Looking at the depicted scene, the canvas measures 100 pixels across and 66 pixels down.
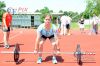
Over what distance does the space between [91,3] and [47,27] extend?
5598 centimetres

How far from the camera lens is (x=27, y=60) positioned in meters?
11.0

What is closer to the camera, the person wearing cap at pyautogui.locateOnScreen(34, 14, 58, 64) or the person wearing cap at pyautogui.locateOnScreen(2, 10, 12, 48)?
the person wearing cap at pyautogui.locateOnScreen(34, 14, 58, 64)

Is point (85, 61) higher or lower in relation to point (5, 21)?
lower

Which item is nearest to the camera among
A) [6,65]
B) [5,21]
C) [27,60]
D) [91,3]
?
[6,65]

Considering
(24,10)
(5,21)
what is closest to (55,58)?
(5,21)

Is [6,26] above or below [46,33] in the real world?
below

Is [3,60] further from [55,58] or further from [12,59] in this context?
[55,58]

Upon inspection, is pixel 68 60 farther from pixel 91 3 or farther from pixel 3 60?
pixel 91 3

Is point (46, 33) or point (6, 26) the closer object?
point (46, 33)

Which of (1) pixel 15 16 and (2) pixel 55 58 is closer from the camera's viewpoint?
(2) pixel 55 58

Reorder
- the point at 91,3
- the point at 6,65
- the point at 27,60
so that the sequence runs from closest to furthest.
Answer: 1. the point at 6,65
2. the point at 27,60
3. the point at 91,3

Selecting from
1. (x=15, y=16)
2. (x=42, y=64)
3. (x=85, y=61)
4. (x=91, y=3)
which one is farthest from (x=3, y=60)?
(x=91, y=3)

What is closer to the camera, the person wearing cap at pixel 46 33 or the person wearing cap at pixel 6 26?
the person wearing cap at pixel 46 33

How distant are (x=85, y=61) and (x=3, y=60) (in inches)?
99.4
